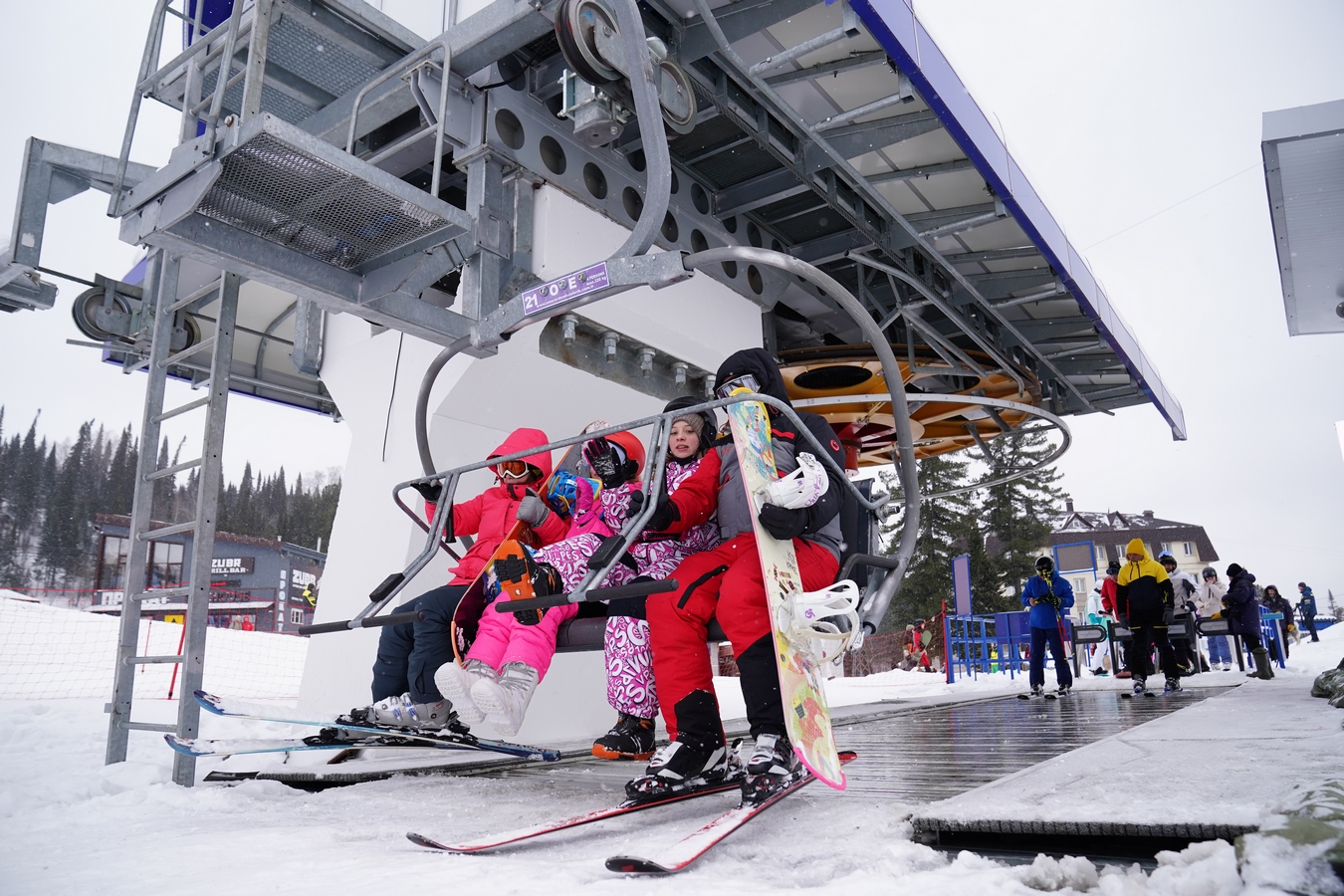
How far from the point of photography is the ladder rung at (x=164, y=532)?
4.05 metres

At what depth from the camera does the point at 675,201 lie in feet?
21.1

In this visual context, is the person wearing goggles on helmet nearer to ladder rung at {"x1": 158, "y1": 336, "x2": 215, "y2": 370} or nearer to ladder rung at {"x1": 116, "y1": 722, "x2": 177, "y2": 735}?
ladder rung at {"x1": 116, "y1": 722, "x2": 177, "y2": 735}

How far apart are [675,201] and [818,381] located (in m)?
3.03

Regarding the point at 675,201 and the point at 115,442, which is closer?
the point at 675,201

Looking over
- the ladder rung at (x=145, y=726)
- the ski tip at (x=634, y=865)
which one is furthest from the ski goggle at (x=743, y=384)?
the ladder rung at (x=145, y=726)

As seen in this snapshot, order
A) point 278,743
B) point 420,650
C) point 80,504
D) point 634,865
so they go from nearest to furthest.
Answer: point 634,865, point 278,743, point 420,650, point 80,504

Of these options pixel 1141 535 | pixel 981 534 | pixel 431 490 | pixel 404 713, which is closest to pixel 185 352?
pixel 431 490

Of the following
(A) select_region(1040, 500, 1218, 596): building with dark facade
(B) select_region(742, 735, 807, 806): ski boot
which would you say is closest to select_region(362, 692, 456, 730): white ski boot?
(B) select_region(742, 735, 807, 806): ski boot

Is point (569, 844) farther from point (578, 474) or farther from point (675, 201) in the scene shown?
point (675, 201)

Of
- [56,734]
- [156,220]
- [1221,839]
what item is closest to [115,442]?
[56,734]

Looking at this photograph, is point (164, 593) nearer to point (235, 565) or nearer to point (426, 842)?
point (426, 842)

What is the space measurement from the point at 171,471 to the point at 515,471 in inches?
Answer: 68.6

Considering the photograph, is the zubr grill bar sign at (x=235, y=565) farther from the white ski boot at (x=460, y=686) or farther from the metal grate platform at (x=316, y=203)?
the white ski boot at (x=460, y=686)

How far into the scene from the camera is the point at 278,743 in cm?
378
